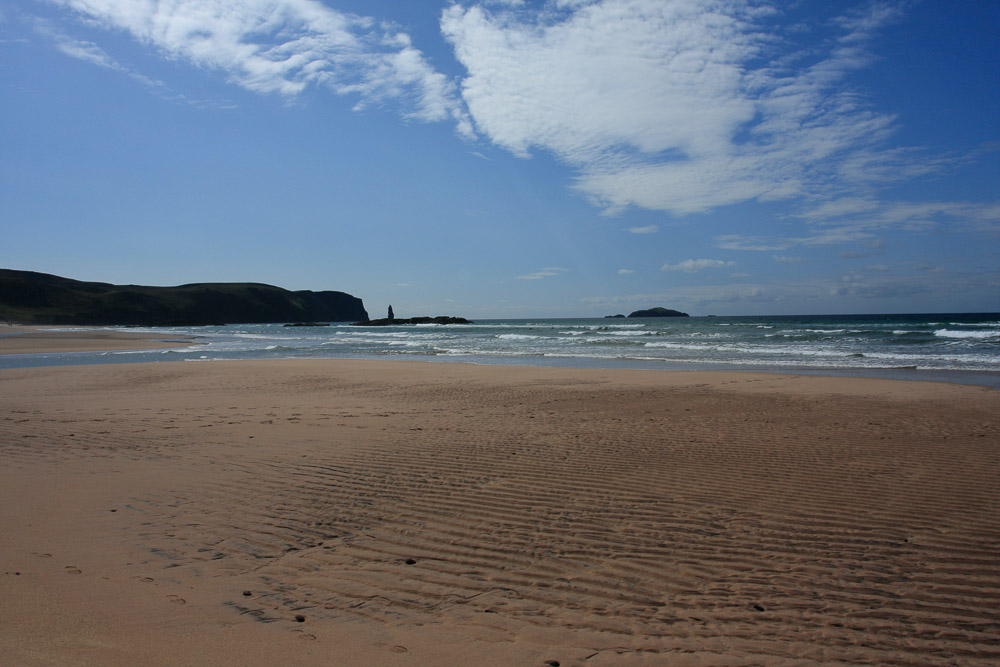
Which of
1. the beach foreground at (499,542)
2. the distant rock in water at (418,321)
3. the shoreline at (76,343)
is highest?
the distant rock in water at (418,321)

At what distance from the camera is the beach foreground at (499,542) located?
294 centimetres

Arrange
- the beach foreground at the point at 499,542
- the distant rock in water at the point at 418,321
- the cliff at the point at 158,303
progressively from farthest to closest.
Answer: the distant rock in water at the point at 418,321 → the cliff at the point at 158,303 → the beach foreground at the point at 499,542

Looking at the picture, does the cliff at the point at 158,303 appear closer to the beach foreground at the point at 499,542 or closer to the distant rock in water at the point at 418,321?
the distant rock in water at the point at 418,321

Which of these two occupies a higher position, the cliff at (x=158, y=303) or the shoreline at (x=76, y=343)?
the cliff at (x=158, y=303)

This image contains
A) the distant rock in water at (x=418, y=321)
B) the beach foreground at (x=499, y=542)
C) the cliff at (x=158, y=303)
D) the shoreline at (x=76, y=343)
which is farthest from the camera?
the distant rock in water at (x=418, y=321)

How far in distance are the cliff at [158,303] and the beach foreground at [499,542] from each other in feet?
361

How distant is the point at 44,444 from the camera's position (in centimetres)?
758

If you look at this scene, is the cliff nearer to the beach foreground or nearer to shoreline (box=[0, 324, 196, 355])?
shoreline (box=[0, 324, 196, 355])

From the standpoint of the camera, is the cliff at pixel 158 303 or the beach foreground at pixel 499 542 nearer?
the beach foreground at pixel 499 542

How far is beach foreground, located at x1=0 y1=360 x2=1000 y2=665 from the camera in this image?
2936mm

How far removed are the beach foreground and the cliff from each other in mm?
110149

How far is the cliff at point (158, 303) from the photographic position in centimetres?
10106

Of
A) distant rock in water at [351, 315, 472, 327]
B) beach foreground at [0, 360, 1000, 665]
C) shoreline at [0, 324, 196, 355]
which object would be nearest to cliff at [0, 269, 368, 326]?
distant rock in water at [351, 315, 472, 327]

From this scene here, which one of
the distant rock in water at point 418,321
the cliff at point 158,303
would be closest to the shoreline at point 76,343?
the cliff at point 158,303
